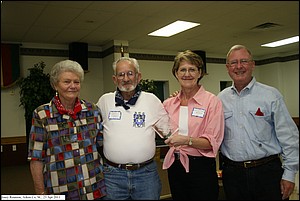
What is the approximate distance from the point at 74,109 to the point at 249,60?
94cm

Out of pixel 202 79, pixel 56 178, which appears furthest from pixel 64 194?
pixel 202 79

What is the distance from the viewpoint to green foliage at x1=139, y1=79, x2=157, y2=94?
5.19ft

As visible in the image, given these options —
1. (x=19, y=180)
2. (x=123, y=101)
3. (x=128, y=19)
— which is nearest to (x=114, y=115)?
(x=123, y=101)

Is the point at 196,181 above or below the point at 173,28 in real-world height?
below

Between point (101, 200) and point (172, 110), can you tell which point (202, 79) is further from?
point (101, 200)

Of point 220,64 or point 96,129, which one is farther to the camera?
point 220,64

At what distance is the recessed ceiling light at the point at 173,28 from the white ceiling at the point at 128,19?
28 millimetres

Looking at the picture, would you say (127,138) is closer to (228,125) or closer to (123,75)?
(123,75)

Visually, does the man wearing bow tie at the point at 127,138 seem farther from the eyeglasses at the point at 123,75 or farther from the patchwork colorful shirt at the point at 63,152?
the patchwork colorful shirt at the point at 63,152

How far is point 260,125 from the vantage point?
1.55 meters

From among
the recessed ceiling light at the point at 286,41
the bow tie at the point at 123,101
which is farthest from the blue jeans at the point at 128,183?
the recessed ceiling light at the point at 286,41

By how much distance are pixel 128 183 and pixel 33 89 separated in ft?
2.21

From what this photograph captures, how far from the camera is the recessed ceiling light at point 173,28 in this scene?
1.04 meters

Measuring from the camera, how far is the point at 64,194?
127cm
